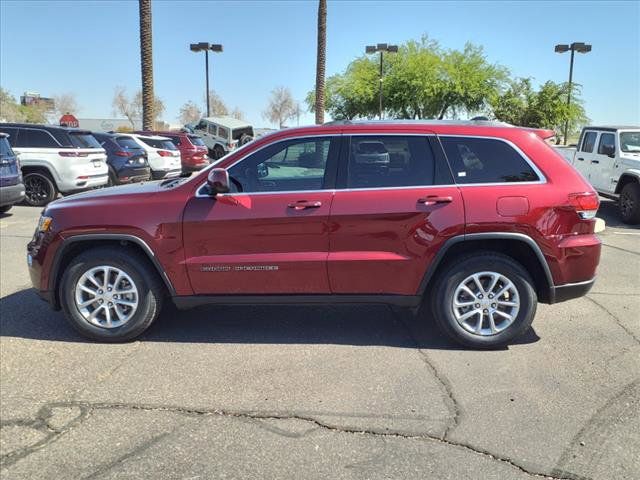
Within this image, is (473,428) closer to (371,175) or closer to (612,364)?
(612,364)

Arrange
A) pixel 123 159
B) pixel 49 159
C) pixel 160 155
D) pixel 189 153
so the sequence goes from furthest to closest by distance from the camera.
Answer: pixel 189 153 → pixel 160 155 → pixel 123 159 → pixel 49 159

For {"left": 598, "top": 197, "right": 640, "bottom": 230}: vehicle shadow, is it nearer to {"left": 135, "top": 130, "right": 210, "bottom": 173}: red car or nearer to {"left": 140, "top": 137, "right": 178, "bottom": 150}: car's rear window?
{"left": 140, "top": 137, "right": 178, "bottom": 150}: car's rear window

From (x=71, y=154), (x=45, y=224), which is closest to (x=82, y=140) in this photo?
(x=71, y=154)

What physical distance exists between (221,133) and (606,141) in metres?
26.1

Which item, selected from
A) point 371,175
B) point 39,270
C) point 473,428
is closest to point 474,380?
point 473,428

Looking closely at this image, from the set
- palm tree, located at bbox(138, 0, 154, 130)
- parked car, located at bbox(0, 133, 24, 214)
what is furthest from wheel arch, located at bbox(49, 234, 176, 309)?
palm tree, located at bbox(138, 0, 154, 130)

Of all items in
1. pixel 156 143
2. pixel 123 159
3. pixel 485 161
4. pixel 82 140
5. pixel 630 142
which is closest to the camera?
pixel 485 161

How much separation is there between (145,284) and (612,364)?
Result: 368 cm

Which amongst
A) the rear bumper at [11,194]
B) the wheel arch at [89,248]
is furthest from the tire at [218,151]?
the wheel arch at [89,248]

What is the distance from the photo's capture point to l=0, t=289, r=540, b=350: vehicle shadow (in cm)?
461

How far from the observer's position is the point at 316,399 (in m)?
3.59

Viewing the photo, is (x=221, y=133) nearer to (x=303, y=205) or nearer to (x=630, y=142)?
(x=630, y=142)

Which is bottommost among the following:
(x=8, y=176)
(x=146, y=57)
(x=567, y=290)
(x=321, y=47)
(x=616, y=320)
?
(x=616, y=320)

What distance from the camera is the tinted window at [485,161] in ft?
14.0
